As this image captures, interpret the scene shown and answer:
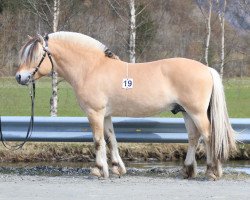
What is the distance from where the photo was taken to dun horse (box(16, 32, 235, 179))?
8.45m

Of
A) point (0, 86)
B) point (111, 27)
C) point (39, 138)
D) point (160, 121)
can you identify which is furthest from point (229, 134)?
point (0, 86)

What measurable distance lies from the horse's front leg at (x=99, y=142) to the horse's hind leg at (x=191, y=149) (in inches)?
42.8

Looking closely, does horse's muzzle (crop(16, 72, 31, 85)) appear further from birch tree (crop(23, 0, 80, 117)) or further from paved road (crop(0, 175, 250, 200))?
birch tree (crop(23, 0, 80, 117))

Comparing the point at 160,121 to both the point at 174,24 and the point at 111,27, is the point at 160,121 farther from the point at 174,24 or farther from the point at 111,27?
the point at 174,24

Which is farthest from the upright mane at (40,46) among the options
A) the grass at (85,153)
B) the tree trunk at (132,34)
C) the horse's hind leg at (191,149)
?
the tree trunk at (132,34)

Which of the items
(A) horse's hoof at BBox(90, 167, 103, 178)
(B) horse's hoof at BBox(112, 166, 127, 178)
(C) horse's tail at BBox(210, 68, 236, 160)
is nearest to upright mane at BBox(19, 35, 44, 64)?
(A) horse's hoof at BBox(90, 167, 103, 178)

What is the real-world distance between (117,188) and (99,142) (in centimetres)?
124

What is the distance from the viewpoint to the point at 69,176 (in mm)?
8773

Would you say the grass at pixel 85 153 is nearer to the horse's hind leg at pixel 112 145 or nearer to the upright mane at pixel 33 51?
the horse's hind leg at pixel 112 145

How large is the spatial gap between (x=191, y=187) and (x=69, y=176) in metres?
1.93

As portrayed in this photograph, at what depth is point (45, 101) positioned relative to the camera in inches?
961

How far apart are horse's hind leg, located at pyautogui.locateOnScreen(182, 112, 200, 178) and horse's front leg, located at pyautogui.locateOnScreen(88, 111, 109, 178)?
3.57 ft

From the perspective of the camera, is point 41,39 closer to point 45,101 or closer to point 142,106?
point 142,106

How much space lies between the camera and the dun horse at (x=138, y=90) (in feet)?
27.7
